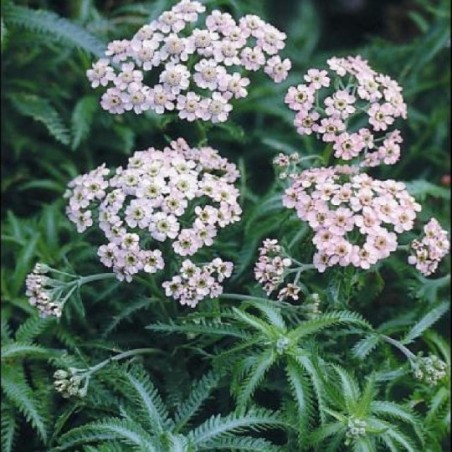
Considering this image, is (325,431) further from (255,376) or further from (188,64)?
(188,64)

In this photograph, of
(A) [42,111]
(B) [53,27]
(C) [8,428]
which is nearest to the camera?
(C) [8,428]

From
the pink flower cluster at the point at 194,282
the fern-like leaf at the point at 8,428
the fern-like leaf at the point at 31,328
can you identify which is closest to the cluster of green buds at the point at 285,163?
the pink flower cluster at the point at 194,282

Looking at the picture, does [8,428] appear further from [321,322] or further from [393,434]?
[393,434]

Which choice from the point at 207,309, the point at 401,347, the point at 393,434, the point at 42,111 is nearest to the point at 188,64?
the point at 207,309

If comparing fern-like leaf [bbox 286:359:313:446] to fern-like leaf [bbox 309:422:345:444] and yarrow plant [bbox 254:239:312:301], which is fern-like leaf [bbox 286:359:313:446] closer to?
fern-like leaf [bbox 309:422:345:444]

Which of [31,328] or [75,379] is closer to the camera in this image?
[75,379]

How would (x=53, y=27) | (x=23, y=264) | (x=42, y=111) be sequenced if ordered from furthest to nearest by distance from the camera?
(x=42, y=111)
(x=53, y=27)
(x=23, y=264)

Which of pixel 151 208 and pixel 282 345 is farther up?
pixel 151 208

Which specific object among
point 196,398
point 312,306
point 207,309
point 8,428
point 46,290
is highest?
point 312,306
